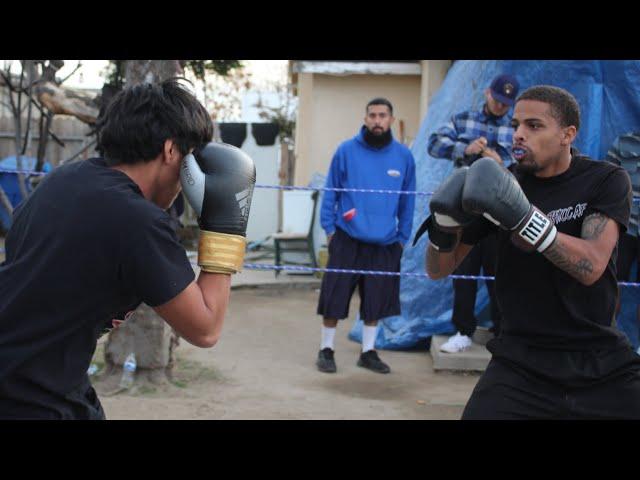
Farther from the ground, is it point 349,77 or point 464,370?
point 349,77

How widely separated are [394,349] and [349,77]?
547 cm

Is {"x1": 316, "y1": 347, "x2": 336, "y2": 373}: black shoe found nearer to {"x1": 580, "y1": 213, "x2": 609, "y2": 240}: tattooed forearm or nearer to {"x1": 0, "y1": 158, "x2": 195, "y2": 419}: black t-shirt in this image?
{"x1": 580, "y1": 213, "x2": 609, "y2": 240}: tattooed forearm

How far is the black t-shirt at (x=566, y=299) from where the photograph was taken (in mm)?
2885

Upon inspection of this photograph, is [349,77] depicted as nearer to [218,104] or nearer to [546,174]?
[546,174]

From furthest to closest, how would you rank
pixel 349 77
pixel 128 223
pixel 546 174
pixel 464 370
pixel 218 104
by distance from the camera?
1. pixel 218 104
2. pixel 349 77
3. pixel 464 370
4. pixel 546 174
5. pixel 128 223

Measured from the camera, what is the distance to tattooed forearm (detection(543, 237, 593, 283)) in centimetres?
Answer: 279

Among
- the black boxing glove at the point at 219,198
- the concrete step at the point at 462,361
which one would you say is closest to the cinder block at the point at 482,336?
the concrete step at the point at 462,361

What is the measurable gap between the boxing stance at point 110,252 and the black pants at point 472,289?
402cm

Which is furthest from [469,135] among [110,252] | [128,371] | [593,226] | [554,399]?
[110,252]

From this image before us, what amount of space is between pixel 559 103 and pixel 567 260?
662 mm

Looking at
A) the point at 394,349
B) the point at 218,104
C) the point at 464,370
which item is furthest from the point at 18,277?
the point at 218,104

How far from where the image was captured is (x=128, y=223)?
6.56 ft

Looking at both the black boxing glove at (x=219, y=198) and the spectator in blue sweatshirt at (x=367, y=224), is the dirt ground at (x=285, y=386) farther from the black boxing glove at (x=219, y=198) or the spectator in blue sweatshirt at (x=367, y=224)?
the black boxing glove at (x=219, y=198)

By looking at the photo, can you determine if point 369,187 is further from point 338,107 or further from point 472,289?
point 338,107
